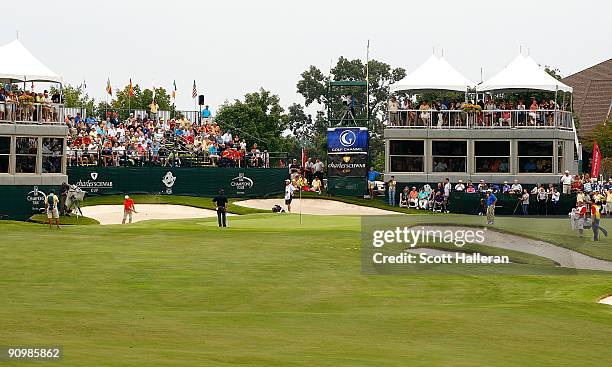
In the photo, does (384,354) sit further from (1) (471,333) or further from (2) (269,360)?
(1) (471,333)

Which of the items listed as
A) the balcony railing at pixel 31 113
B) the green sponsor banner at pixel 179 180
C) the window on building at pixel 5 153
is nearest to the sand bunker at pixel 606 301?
the balcony railing at pixel 31 113

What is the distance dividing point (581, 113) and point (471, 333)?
11536cm

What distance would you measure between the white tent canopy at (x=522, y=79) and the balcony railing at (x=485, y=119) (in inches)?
75.6

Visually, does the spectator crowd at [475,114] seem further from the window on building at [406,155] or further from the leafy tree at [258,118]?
the leafy tree at [258,118]

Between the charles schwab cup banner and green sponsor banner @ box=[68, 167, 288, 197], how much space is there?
11.1 feet

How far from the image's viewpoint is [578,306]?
25.1 m

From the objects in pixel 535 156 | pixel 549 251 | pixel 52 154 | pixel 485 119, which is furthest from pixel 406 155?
pixel 549 251

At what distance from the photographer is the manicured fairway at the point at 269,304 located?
16844mm

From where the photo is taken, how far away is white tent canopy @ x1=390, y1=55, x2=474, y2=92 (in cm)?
6806

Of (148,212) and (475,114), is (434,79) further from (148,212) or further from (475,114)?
(148,212)

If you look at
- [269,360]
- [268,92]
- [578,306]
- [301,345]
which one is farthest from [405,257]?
[268,92]

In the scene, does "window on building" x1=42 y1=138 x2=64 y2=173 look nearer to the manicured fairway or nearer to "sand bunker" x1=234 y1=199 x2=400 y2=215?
"sand bunker" x1=234 y1=199 x2=400 y2=215

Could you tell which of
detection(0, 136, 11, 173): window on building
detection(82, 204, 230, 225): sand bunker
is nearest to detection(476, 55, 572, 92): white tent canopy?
detection(82, 204, 230, 225): sand bunker

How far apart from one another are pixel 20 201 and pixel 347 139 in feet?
66.2
